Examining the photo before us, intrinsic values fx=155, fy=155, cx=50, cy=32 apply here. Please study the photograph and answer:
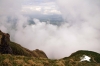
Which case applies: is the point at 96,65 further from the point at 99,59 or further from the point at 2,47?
the point at 2,47

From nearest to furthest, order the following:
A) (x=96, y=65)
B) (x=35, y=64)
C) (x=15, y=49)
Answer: (x=35, y=64)
(x=96, y=65)
(x=15, y=49)

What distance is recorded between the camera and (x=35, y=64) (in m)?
31.8

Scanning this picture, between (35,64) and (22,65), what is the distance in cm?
296

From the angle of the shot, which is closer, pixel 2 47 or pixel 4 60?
pixel 4 60

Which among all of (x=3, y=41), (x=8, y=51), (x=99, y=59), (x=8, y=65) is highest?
Result: (x=3, y=41)

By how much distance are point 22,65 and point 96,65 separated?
75.2 ft

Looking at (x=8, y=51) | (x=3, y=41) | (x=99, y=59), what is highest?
(x=3, y=41)

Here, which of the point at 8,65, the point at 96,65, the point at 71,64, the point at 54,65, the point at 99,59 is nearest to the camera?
the point at 8,65

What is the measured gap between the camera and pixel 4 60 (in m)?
30.3

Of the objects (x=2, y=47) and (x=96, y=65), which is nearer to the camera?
(x=96, y=65)

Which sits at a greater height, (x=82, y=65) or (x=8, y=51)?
(x=8, y=51)

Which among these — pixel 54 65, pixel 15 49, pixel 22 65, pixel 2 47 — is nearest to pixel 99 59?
pixel 54 65

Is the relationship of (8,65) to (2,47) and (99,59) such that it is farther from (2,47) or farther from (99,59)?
(2,47)

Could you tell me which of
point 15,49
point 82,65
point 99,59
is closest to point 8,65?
point 82,65
